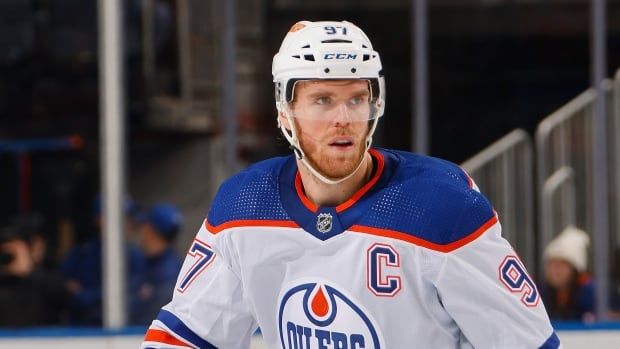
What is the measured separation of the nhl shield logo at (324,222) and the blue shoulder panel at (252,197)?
65mm

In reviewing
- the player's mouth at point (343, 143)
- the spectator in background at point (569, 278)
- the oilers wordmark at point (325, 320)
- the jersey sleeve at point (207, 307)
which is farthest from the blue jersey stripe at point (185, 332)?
the spectator in background at point (569, 278)

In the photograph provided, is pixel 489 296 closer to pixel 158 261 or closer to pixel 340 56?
pixel 340 56

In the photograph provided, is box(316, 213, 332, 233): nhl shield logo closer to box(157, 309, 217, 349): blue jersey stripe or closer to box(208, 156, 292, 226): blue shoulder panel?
box(208, 156, 292, 226): blue shoulder panel

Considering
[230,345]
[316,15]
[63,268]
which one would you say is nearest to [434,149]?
[316,15]

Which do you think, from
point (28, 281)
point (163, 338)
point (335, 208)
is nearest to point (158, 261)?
Result: point (28, 281)

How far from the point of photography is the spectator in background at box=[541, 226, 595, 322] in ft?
15.4

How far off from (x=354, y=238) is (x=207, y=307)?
0.32 meters

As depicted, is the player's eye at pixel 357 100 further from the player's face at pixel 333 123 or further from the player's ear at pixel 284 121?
the player's ear at pixel 284 121

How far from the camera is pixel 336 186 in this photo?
238 centimetres

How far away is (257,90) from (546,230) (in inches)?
40.1

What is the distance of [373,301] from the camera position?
2.31 metres

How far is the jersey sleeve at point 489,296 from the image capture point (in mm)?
2246


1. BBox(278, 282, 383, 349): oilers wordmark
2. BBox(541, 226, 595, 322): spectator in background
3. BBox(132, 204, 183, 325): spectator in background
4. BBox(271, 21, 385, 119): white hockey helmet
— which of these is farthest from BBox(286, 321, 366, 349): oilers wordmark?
BBox(541, 226, 595, 322): spectator in background

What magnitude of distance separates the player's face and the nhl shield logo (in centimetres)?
7
